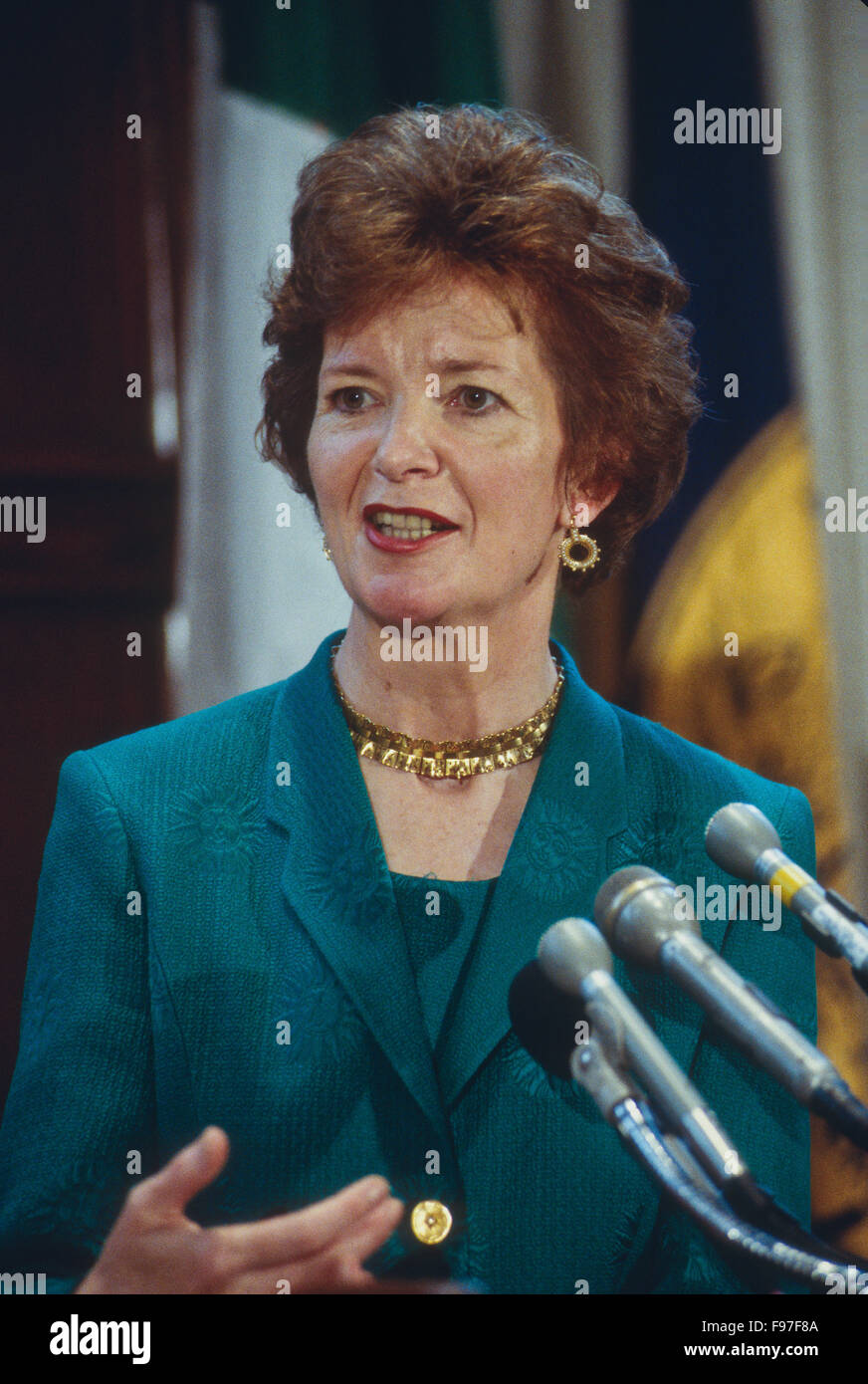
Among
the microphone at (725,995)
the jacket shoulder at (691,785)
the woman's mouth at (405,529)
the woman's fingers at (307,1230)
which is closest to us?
the microphone at (725,995)

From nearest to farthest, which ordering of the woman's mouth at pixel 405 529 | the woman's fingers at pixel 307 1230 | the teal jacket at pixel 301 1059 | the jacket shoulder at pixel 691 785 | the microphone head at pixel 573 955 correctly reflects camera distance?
the microphone head at pixel 573 955, the woman's fingers at pixel 307 1230, the teal jacket at pixel 301 1059, the woman's mouth at pixel 405 529, the jacket shoulder at pixel 691 785

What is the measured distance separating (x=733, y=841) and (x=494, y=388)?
2.28ft

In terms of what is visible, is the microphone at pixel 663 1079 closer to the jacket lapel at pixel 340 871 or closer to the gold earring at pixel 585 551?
the jacket lapel at pixel 340 871

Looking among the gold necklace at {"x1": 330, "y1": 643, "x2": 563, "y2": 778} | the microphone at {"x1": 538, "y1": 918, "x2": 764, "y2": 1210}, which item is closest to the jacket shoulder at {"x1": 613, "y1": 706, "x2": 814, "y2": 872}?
the gold necklace at {"x1": 330, "y1": 643, "x2": 563, "y2": 778}

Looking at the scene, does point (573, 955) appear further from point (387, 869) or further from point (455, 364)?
point (455, 364)

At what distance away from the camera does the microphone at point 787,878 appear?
3.64ft

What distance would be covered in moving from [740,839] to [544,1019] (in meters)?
0.26

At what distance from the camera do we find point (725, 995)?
106 cm

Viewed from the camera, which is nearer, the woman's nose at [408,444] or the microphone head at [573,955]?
the microphone head at [573,955]

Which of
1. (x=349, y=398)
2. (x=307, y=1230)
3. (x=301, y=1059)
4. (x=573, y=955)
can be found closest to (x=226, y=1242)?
(x=307, y=1230)

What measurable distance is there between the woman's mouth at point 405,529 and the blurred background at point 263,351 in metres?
0.25

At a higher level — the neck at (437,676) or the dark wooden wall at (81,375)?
the dark wooden wall at (81,375)

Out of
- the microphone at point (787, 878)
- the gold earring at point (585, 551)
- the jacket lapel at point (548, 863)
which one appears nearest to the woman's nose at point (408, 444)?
the gold earring at point (585, 551)
